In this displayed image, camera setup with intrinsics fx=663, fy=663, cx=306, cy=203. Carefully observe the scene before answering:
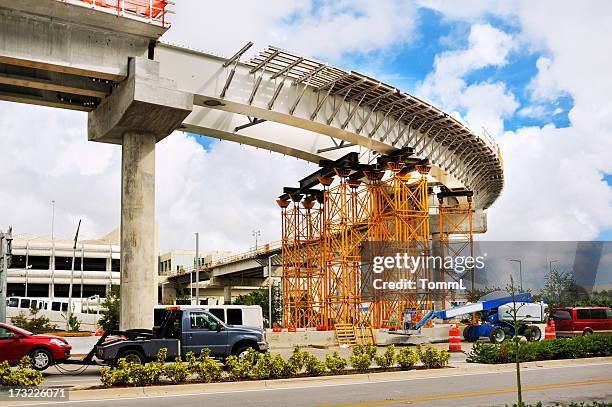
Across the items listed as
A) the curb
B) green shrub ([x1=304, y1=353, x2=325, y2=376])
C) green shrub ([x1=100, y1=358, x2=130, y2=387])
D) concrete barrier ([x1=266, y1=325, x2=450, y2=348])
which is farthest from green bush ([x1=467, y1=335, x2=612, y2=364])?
concrete barrier ([x1=266, y1=325, x2=450, y2=348])

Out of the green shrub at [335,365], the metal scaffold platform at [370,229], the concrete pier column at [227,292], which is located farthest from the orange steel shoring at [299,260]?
the concrete pier column at [227,292]

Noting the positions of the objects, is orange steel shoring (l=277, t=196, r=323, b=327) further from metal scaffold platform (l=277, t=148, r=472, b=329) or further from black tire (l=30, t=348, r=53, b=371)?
black tire (l=30, t=348, r=53, b=371)

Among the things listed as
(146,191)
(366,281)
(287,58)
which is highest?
(287,58)

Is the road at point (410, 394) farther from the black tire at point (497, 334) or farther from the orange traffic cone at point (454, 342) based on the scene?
the black tire at point (497, 334)

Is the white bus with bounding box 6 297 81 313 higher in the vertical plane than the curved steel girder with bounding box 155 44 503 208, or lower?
lower

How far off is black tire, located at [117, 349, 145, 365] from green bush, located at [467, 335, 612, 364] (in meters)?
10.6

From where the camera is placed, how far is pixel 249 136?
35938 millimetres

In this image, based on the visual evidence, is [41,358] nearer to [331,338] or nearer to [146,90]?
[146,90]

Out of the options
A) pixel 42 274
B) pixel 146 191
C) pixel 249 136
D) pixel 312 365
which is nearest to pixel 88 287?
pixel 42 274

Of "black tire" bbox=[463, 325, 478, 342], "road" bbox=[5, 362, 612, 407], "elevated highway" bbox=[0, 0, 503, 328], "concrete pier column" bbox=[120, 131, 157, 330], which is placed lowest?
"black tire" bbox=[463, 325, 478, 342]

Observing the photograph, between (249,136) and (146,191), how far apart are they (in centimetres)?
1020

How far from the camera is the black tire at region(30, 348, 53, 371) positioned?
2041cm

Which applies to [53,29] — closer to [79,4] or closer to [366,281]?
[79,4]

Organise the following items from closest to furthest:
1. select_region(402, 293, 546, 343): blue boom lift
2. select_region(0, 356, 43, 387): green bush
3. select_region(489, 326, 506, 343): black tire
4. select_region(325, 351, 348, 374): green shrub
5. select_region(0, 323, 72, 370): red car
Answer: select_region(0, 356, 43, 387): green bush → select_region(325, 351, 348, 374): green shrub → select_region(0, 323, 72, 370): red car → select_region(402, 293, 546, 343): blue boom lift → select_region(489, 326, 506, 343): black tire
